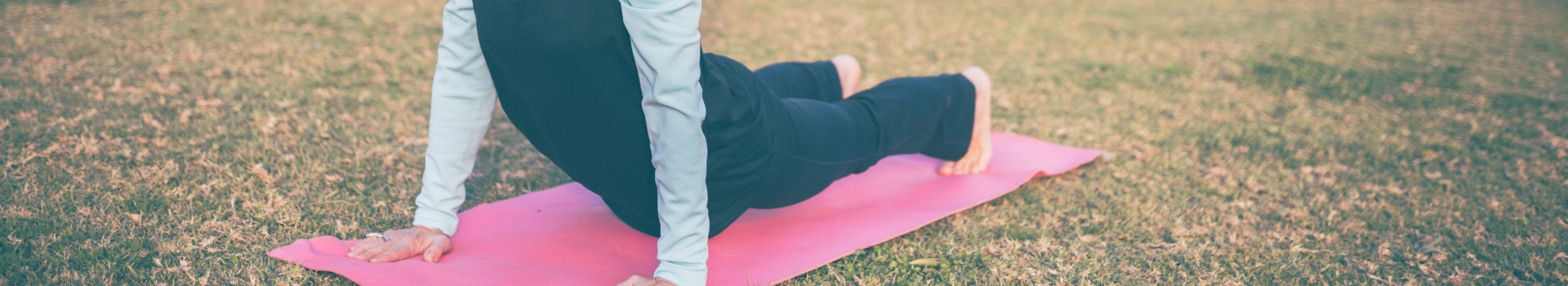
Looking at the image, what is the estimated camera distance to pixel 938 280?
233 centimetres

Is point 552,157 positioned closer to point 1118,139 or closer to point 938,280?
point 938,280

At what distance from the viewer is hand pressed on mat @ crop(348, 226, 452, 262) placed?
214 cm

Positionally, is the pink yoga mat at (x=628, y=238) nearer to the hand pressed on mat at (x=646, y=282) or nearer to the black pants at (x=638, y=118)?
the black pants at (x=638, y=118)

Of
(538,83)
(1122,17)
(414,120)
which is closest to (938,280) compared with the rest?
(538,83)

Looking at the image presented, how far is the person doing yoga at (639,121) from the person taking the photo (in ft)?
4.99

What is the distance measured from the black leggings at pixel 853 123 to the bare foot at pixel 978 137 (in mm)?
50


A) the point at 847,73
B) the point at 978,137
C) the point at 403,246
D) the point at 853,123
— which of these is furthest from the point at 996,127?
the point at 403,246

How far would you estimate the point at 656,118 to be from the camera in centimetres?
161

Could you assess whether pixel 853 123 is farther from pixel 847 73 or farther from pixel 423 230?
pixel 423 230

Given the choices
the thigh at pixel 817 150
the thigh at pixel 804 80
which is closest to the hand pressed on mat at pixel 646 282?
the thigh at pixel 817 150

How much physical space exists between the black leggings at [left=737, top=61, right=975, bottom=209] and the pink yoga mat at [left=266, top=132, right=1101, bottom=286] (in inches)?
8.0

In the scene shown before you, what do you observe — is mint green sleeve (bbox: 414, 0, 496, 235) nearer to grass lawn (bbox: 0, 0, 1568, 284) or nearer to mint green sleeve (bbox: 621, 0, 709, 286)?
grass lawn (bbox: 0, 0, 1568, 284)

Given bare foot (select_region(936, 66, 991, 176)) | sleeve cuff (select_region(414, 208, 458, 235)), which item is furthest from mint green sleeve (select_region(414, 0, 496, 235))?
bare foot (select_region(936, 66, 991, 176))

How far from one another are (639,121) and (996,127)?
2702 millimetres
